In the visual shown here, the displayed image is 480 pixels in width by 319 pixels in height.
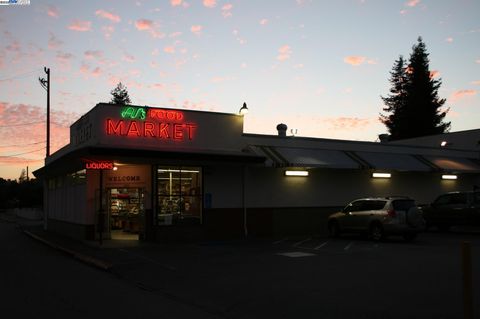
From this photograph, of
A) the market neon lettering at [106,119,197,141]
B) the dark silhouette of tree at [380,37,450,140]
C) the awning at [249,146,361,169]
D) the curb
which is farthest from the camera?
the dark silhouette of tree at [380,37,450,140]

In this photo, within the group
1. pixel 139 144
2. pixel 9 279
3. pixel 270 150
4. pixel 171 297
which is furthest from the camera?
pixel 270 150

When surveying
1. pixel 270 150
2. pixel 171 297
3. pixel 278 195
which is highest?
pixel 270 150

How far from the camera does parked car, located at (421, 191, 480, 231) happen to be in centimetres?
2419

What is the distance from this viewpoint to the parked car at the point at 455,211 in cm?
2419

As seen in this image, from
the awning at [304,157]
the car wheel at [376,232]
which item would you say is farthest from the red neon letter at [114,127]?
the car wheel at [376,232]

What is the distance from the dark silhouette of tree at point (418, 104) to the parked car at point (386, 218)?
170 ft

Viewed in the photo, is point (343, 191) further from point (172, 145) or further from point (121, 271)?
point (121, 271)

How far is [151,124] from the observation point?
22.0 meters

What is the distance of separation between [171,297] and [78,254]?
335 inches

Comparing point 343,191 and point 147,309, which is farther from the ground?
point 343,191

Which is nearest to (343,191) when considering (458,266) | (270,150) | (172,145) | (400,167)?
(400,167)

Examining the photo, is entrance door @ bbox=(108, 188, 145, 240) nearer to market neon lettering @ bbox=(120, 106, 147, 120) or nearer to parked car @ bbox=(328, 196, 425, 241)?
market neon lettering @ bbox=(120, 106, 147, 120)

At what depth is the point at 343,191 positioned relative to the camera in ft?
89.9

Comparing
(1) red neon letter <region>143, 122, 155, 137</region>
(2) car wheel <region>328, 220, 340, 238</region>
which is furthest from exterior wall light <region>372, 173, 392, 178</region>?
(1) red neon letter <region>143, 122, 155, 137</region>
